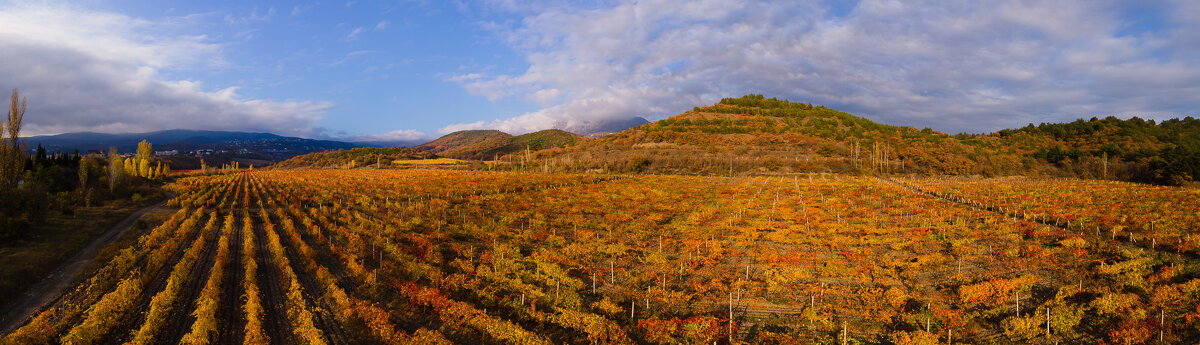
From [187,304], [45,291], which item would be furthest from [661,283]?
[45,291]

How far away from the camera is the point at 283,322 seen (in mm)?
14562

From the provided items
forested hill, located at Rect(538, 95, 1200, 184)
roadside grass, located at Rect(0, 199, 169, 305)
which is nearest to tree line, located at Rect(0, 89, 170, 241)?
roadside grass, located at Rect(0, 199, 169, 305)

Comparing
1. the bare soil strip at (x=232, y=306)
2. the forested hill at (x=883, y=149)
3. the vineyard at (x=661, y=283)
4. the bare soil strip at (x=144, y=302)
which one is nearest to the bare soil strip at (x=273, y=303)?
the vineyard at (x=661, y=283)

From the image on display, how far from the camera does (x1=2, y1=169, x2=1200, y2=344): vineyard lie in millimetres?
13344

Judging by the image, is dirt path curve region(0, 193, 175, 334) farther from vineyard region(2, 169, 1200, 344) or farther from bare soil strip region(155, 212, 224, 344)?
bare soil strip region(155, 212, 224, 344)

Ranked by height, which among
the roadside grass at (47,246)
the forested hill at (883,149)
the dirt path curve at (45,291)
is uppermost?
the forested hill at (883,149)

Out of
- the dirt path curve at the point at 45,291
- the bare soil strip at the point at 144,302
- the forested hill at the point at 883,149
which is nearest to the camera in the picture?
the bare soil strip at the point at 144,302

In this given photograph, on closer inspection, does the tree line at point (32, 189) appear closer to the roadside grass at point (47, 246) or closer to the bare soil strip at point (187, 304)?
the roadside grass at point (47, 246)

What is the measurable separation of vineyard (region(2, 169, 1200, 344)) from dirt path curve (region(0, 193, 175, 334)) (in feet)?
2.33

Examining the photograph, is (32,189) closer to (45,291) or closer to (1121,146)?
(45,291)

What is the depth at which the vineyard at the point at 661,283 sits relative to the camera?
1334cm

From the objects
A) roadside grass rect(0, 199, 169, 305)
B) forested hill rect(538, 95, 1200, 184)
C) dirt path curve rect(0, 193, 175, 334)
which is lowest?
dirt path curve rect(0, 193, 175, 334)

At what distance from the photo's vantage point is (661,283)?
1823 centimetres

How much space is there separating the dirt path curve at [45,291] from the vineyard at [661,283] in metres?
0.71
